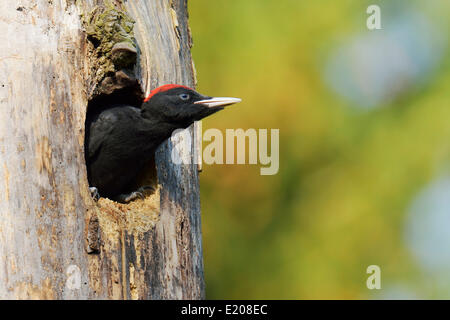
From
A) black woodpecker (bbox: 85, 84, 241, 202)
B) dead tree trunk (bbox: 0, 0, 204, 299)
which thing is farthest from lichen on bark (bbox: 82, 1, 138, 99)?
black woodpecker (bbox: 85, 84, 241, 202)

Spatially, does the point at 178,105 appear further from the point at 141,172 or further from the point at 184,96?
the point at 141,172

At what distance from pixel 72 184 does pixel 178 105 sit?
1.17m

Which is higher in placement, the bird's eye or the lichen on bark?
the lichen on bark

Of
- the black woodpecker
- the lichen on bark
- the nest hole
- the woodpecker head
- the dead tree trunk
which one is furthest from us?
the black woodpecker

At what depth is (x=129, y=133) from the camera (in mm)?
4809

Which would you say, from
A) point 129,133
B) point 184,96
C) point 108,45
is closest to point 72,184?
point 108,45

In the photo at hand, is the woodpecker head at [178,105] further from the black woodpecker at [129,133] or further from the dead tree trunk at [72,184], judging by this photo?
the dead tree trunk at [72,184]

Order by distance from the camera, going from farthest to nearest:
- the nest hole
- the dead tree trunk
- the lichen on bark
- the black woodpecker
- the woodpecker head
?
the black woodpecker → the woodpecker head → the nest hole → the lichen on bark → the dead tree trunk

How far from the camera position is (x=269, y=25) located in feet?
23.4

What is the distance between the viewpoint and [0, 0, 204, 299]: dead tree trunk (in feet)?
11.7

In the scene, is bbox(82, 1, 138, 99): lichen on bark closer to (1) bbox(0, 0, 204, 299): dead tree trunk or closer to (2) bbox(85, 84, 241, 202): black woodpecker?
(1) bbox(0, 0, 204, 299): dead tree trunk

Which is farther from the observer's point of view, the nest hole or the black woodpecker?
the black woodpecker
